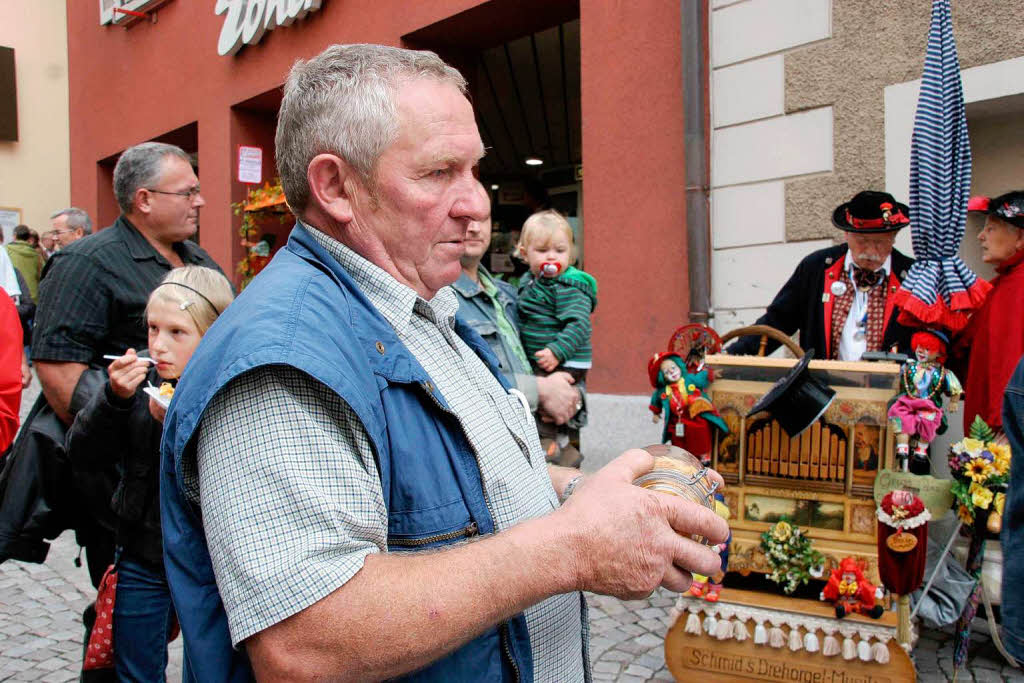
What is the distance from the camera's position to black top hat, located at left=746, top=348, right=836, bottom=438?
2729 mm

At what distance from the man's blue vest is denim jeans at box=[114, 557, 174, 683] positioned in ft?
4.77

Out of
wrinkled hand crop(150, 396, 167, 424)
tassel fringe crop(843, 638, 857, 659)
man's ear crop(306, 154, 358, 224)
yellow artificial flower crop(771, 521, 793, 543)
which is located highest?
man's ear crop(306, 154, 358, 224)

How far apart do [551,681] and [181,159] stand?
2.50 metres

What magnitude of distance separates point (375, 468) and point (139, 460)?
5.42 feet

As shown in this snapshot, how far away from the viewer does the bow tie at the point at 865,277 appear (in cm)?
362

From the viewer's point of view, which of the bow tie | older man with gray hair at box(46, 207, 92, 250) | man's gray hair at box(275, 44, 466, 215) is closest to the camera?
man's gray hair at box(275, 44, 466, 215)

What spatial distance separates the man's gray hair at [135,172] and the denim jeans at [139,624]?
4.35 feet

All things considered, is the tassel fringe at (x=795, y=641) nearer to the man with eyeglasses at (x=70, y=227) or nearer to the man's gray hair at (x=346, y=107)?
the man's gray hair at (x=346, y=107)

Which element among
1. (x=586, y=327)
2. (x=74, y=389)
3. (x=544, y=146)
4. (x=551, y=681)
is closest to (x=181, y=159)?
(x=74, y=389)

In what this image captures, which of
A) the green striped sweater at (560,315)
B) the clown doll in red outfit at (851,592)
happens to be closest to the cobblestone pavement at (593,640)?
the clown doll in red outfit at (851,592)

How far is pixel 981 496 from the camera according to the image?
269 centimetres

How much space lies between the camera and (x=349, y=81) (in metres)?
1.14

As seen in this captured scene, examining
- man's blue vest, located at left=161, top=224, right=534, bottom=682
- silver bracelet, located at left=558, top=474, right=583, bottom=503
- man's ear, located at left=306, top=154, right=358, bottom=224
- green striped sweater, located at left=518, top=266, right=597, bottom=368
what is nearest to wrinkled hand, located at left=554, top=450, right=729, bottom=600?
man's blue vest, located at left=161, top=224, right=534, bottom=682

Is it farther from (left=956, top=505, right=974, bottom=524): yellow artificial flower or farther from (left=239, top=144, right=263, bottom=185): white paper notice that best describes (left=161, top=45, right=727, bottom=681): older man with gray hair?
(left=239, top=144, right=263, bottom=185): white paper notice
